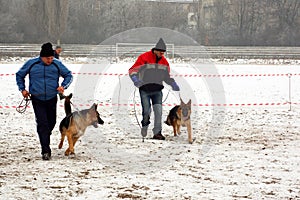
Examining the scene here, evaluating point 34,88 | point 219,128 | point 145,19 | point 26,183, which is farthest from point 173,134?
point 145,19

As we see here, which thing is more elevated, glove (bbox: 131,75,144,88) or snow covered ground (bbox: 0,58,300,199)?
glove (bbox: 131,75,144,88)

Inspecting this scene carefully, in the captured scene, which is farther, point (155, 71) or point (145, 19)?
point (145, 19)

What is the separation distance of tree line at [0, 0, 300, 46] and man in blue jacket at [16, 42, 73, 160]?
41439 mm

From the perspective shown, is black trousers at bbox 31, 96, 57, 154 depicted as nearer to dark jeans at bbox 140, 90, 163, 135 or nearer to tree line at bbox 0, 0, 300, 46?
dark jeans at bbox 140, 90, 163, 135

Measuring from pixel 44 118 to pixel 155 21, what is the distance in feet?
178

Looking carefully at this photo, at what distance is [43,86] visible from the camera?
7.98 m

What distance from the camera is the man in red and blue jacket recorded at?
9727 millimetres

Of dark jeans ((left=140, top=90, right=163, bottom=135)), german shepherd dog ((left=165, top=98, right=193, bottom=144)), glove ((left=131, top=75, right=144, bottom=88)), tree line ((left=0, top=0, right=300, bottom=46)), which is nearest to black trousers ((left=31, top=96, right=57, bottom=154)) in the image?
glove ((left=131, top=75, right=144, bottom=88))

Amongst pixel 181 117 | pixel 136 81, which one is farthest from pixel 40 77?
pixel 181 117

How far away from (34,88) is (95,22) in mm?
50976

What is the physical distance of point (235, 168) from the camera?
751 cm

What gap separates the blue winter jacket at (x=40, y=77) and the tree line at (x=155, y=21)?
41430mm

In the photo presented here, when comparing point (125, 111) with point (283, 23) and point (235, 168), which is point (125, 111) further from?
point (283, 23)

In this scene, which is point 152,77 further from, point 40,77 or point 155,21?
point 155,21
